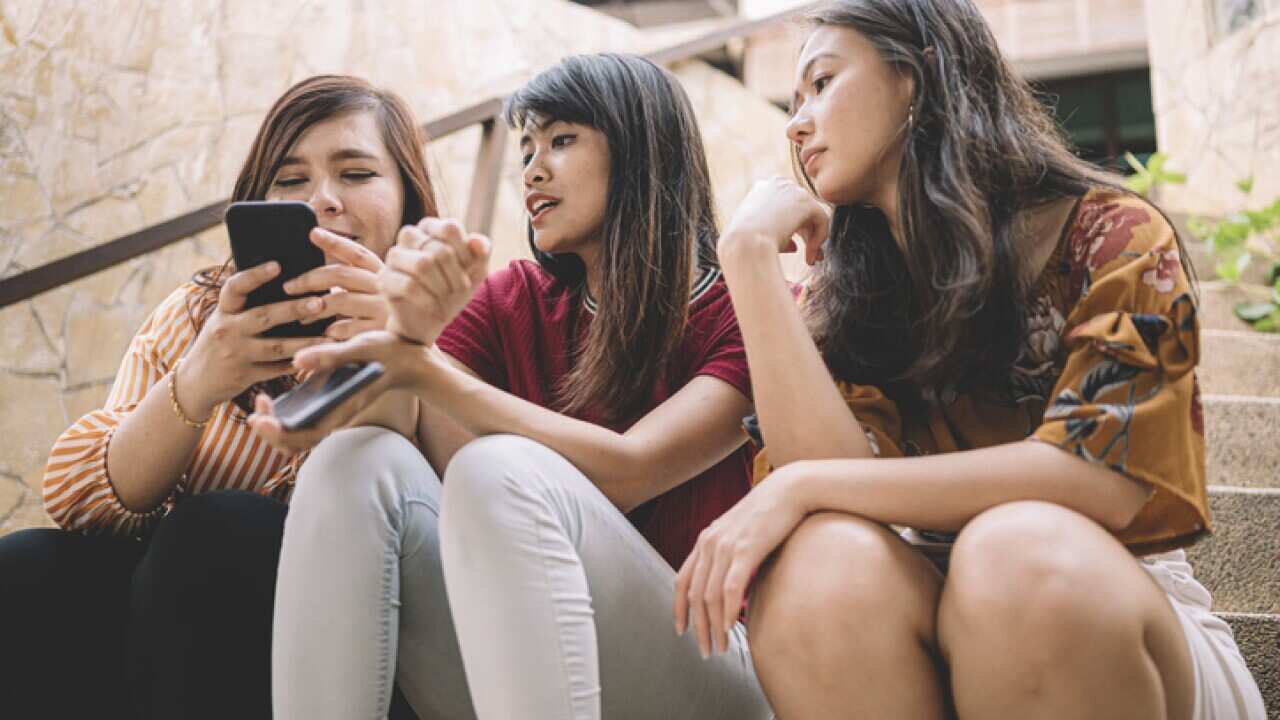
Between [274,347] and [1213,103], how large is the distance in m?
3.48

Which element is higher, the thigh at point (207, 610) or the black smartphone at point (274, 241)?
the black smartphone at point (274, 241)

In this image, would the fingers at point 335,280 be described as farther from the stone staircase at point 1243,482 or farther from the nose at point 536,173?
the stone staircase at point 1243,482

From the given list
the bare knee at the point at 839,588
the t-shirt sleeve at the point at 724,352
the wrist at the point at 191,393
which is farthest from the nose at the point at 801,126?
the wrist at the point at 191,393

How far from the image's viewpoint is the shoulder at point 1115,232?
38.7 inches

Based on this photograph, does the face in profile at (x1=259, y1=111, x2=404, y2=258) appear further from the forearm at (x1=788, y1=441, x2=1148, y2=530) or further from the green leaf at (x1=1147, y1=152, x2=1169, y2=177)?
the green leaf at (x1=1147, y1=152, x2=1169, y2=177)

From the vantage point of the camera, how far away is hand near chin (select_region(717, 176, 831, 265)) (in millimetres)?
1105

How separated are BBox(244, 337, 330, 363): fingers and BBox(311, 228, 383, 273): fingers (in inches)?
4.0

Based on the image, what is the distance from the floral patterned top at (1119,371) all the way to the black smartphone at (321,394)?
441 mm

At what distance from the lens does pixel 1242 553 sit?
1588mm

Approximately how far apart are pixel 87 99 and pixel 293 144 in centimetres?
225

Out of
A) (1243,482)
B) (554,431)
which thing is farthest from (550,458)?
(1243,482)

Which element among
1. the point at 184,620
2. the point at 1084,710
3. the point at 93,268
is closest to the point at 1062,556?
the point at 1084,710

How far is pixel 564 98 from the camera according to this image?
1400mm

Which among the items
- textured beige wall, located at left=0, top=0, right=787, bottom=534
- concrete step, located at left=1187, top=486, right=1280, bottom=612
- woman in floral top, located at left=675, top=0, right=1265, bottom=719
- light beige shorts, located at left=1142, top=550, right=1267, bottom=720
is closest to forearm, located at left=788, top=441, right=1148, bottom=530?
woman in floral top, located at left=675, top=0, right=1265, bottom=719
